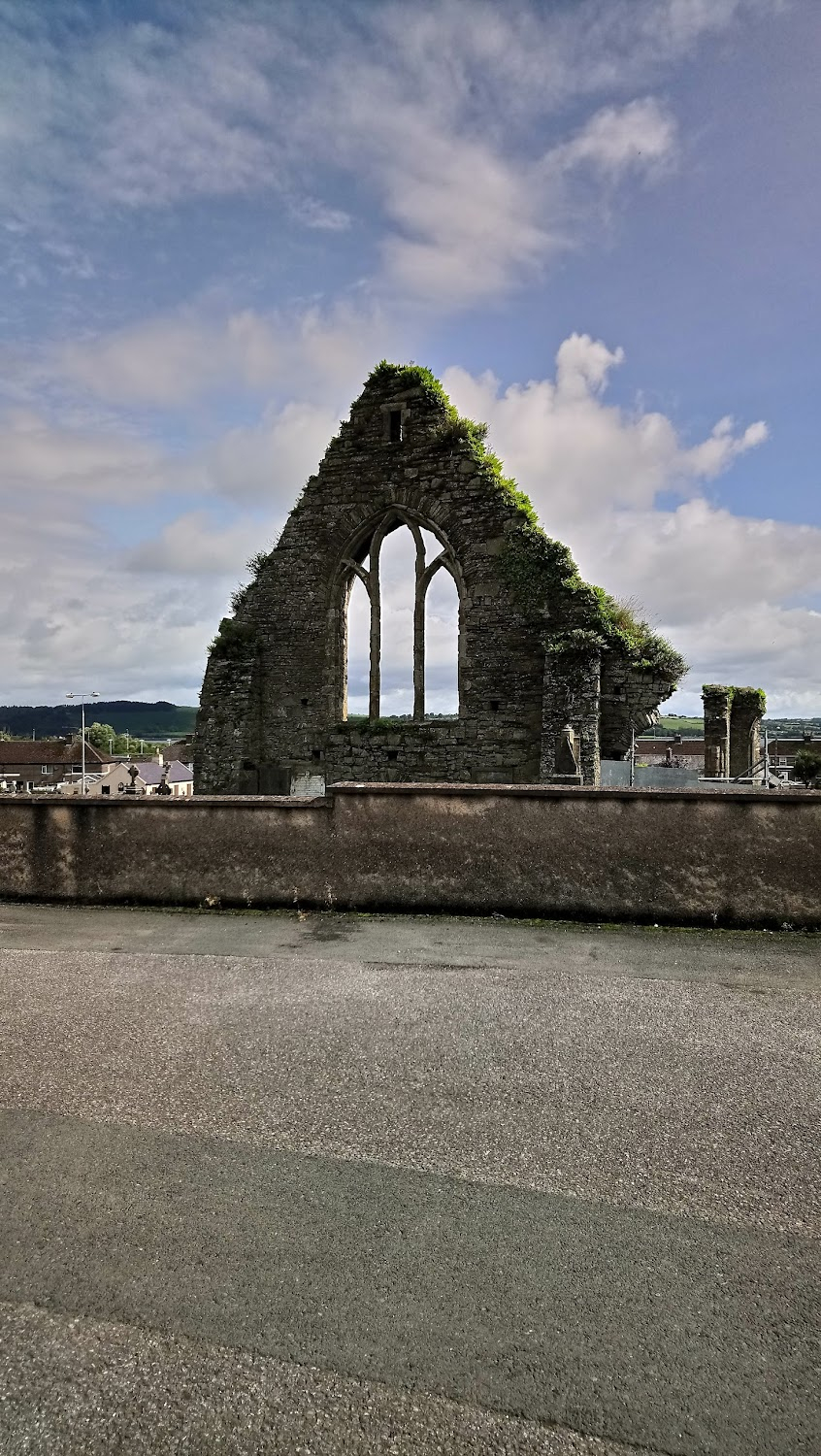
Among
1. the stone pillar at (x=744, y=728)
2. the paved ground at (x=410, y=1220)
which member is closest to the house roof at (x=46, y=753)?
the stone pillar at (x=744, y=728)

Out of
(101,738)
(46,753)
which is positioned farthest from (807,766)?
(101,738)

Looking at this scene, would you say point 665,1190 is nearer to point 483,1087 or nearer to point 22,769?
point 483,1087

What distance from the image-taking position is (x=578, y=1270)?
7.20 feet

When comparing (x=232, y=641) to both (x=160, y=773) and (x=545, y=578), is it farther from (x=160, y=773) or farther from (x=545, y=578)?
(x=160, y=773)

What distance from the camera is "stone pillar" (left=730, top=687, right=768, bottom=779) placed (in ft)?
78.5

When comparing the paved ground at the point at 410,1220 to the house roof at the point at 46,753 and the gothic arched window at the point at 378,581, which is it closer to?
the gothic arched window at the point at 378,581

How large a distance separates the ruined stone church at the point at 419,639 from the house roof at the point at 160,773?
1579 inches

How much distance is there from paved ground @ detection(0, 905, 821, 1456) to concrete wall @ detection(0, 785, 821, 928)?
1501 mm

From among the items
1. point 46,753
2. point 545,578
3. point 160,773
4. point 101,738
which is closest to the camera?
point 545,578

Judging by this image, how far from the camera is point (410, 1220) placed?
2.42m

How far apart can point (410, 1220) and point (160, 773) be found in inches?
2519

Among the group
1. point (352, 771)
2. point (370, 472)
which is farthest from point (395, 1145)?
point (370, 472)

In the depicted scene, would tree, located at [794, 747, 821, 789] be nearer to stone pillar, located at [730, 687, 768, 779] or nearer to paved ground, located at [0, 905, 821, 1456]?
stone pillar, located at [730, 687, 768, 779]

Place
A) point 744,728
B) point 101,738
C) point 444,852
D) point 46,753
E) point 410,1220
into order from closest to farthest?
point 410,1220
point 444,852
point 744,728
point 46,753
point 101,738
